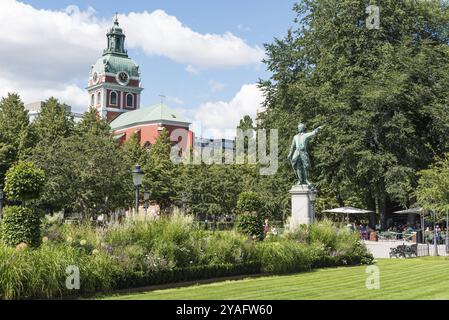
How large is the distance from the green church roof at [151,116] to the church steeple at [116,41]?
19.6 metres

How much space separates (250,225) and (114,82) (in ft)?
303

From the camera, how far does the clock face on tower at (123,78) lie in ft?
351

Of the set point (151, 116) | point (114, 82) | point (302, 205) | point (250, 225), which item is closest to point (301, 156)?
point (302, 205)

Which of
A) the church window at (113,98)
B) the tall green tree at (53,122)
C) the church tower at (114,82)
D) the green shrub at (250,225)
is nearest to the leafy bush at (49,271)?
the green shrub at (250,225)

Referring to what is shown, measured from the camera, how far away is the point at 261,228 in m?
18.6

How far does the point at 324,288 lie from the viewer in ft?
42.1

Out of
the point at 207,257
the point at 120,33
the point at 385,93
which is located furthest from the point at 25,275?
the point at 120,33

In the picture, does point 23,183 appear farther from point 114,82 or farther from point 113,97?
point 114,82

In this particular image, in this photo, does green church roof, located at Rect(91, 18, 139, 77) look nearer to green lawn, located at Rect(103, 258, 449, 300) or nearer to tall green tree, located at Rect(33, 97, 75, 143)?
tall green tree, located at Rect(33, 97, 75, 143)

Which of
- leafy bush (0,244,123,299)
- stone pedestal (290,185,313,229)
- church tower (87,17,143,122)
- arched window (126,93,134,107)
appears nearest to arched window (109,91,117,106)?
church tower (87,17,143,122)

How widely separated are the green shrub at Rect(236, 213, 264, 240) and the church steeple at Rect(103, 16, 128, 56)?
97.4 m

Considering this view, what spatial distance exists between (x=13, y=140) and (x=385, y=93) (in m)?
33.4

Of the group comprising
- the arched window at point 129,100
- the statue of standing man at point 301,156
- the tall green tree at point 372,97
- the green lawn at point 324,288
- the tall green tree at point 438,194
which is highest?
the arched window at point 129,100

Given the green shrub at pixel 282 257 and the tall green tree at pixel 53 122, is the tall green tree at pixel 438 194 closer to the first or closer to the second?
the green shrub at pixel 282 257
